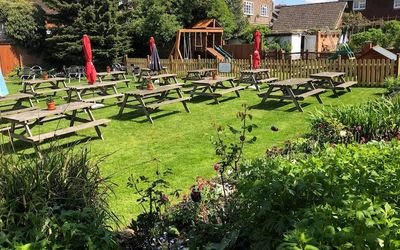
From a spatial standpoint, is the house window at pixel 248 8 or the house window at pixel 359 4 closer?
the house window at pixel 248 8

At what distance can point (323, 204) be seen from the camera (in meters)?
2.72

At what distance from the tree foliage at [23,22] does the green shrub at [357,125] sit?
26.1 meters

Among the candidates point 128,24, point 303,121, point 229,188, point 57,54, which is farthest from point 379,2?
point 229,188

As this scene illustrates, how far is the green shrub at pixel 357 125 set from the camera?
6117 millimetres

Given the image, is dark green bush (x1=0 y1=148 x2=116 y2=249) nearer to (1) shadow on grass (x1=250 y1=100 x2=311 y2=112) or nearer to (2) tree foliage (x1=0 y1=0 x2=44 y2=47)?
(1) shadow on grass (x1=250 y1=100 x2=311 y2=112)

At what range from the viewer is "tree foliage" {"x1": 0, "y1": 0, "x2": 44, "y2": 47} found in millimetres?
27078

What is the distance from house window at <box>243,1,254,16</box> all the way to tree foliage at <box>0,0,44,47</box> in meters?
22.2

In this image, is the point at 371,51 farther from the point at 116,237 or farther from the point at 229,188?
the point at 116,237

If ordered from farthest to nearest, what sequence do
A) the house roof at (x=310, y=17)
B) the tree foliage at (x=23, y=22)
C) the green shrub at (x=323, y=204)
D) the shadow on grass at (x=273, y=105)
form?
the house roof at (x=310, y=17) < the tree foliage at (x=23, y=22) < the shadow on grass at (x=273, y=105) < the green shrub at (x=323, y=204)

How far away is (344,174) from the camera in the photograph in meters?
2.93

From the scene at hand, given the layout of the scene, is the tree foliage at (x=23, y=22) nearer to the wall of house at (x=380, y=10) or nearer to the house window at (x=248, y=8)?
the house window at (x=248, y=8)

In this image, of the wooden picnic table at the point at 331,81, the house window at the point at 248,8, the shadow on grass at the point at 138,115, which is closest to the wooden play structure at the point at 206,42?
the house window at the point at 248,8

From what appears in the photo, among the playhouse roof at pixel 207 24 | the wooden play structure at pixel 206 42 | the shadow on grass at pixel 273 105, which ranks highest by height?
the playhouse roof at pixel 207 24

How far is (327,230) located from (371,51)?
15.2m
